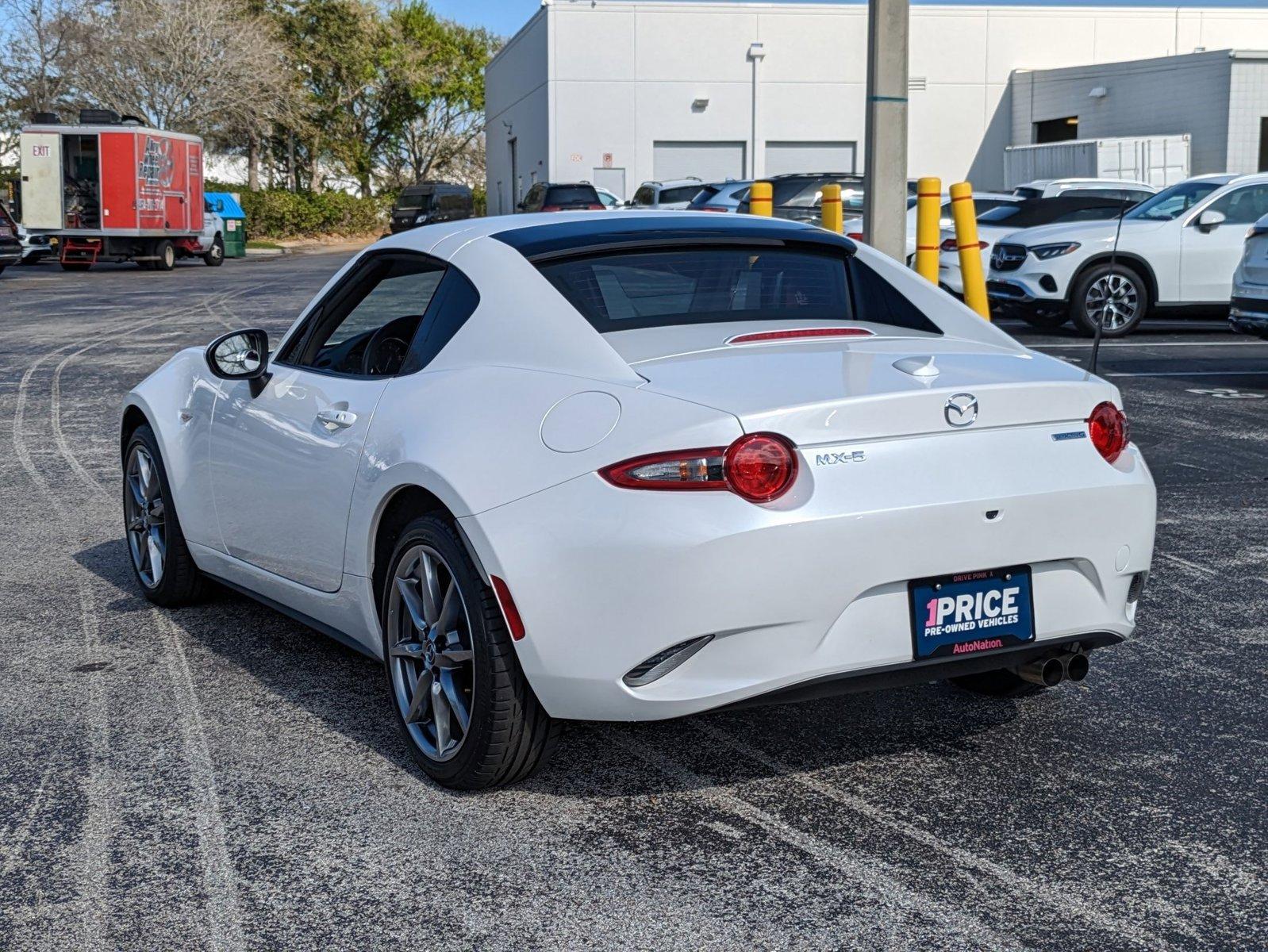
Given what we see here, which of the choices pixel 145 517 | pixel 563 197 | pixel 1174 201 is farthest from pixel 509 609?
pixel 563 197

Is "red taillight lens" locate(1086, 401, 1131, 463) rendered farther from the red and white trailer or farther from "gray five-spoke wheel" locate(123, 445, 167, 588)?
the red and white trailer

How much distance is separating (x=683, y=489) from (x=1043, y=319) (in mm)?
15367

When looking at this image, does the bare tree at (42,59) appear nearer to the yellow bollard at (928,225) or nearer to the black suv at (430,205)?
the black suv at (430,205)

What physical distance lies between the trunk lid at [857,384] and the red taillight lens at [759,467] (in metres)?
0.03

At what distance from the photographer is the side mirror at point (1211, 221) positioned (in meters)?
16.8

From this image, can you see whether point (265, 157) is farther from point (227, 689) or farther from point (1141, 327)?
point (227, 689)

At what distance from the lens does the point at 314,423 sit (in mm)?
4781

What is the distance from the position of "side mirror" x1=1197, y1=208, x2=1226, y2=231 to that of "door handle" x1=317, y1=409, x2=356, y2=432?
1405cm

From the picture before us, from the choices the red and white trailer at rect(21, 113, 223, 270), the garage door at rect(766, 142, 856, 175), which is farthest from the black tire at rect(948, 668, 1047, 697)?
the garage door at rect(766, 142, 856, 175)

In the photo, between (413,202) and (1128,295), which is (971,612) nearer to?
(1128,295)

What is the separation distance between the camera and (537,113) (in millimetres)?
50656

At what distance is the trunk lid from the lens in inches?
144

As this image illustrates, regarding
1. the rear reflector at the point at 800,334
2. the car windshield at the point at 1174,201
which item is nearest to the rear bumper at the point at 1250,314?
the car windshield at the point at 1174,201

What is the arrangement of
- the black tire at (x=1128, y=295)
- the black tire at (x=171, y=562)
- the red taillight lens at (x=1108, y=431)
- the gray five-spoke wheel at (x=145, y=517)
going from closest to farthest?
the red taillight lens at (x=1108, y=431) < the black tire at (x=171, y=562) < the gray five-spoke wheel at (x=145, y=517) < the black tire at (x=1128, y=295)
